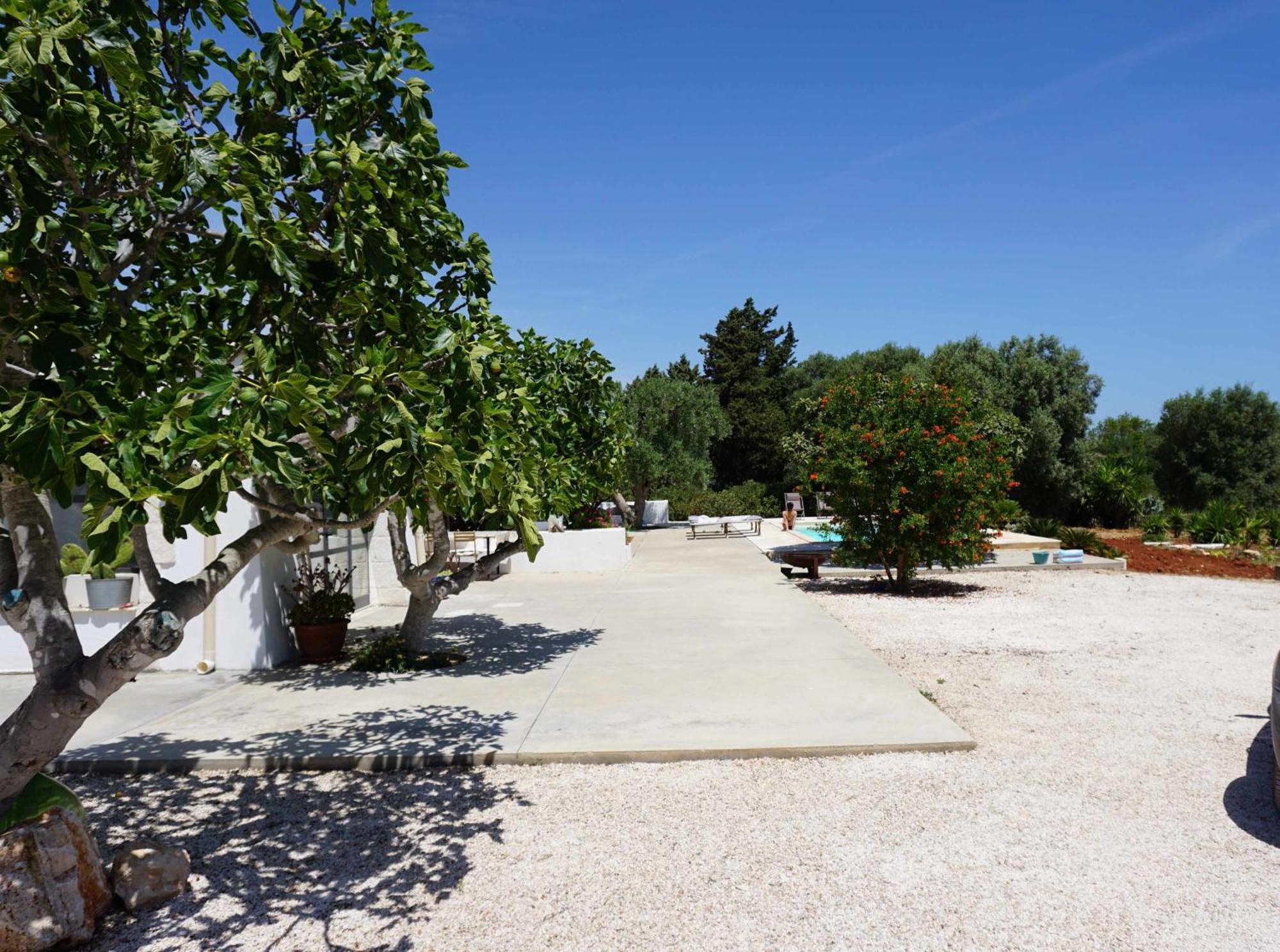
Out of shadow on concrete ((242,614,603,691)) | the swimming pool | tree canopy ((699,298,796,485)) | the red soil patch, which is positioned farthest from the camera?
tree canopy ((699,298,796,485))

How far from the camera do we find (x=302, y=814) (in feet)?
16.7

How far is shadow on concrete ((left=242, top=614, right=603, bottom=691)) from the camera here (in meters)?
8.59

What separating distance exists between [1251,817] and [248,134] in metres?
6.40

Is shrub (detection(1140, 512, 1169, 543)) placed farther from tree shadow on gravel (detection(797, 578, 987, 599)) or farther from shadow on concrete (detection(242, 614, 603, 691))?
shadow on concrete (detection(242, 614, 603, 691))

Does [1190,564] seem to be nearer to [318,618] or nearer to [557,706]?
[557,706]

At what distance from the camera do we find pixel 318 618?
9.42 meters

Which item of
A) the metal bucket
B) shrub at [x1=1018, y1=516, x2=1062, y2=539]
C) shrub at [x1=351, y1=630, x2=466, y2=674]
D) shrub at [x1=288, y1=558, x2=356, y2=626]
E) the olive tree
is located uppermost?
the olive tree

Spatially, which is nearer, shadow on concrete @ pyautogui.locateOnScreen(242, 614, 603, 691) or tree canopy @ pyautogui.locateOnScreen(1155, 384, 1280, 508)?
shadow on concrete @ pyautogui.locateOnScreen(242, 614, 603, 691)

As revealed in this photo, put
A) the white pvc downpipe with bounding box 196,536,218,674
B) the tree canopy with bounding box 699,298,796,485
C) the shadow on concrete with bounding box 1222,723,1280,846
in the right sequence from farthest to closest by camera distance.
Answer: the tree canopy with bounding box 699,298,796,485 → the white pvc downpipe with bounding box 196,536,218,674 → the shadow on concrete with bounding box 1222,723,1280,846

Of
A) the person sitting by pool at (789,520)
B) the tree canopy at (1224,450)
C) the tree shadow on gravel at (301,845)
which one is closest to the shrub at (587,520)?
the person sitting by pool at (789,520)

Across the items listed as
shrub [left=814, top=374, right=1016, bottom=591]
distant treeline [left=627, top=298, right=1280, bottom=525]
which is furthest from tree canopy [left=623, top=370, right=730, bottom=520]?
shrub [left=814, top=374, right=1016, bottom=591]

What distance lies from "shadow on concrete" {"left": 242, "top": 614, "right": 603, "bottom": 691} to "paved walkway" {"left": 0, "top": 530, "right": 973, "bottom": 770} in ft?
0.12

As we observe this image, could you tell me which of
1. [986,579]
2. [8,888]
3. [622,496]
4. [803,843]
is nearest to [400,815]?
[8,888]

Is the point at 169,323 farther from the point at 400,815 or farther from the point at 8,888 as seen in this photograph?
the point at 400,815
